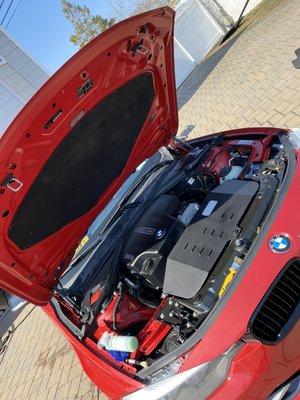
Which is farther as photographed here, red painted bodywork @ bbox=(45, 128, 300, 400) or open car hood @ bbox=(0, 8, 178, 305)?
open car hood @ bbox=(0, 8, 178, 305)

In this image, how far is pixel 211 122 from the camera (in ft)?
24.9

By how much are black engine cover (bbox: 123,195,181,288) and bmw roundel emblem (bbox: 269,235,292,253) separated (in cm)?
71

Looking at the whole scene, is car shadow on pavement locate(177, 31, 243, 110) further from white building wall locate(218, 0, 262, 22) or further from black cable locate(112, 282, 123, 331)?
black cable locate(112, 282, 123, 331)

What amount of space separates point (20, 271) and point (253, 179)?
1.52m

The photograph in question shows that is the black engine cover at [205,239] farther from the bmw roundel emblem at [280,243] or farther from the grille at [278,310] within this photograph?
the grille at [278,310]

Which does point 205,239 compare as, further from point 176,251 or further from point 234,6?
point 234,6

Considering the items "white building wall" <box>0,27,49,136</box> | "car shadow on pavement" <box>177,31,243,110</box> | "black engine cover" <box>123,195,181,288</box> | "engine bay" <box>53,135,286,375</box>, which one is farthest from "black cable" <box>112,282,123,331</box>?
"white building wall" <box>0,27,49,136</box>

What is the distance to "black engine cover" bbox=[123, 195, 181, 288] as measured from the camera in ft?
8.04

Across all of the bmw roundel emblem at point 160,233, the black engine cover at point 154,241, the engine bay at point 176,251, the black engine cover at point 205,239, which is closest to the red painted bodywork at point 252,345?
the engine bay at point 176,251

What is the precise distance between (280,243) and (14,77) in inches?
517

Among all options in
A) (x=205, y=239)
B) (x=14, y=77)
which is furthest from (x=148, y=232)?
(x=14, y=77)

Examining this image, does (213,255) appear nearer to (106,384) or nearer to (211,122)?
(106,384)

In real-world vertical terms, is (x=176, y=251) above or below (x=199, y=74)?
above

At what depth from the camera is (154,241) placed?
257 cm
